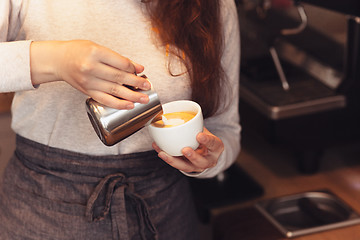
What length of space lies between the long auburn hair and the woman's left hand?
0.37ft

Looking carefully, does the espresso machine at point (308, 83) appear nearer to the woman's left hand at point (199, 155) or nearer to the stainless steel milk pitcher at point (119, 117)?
the woman's left hand at point (199, 155)

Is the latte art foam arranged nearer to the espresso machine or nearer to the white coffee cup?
the white coffee cup

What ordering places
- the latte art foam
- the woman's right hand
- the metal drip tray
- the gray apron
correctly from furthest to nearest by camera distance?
the metal drip tray, the gray apron, the latte art foam, the woman's right hand

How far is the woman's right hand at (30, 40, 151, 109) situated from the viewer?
2.25 feet

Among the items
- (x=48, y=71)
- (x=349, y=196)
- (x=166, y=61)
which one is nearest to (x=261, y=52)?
(x=349, y=196)

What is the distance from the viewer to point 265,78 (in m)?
1.41

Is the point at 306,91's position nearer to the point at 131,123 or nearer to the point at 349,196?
the point at 349,196

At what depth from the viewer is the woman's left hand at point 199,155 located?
818 mm

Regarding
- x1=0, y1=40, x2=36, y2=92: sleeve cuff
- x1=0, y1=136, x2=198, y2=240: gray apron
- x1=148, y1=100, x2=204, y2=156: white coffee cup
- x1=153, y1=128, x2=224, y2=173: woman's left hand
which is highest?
x1=0, y1=40, x2=36, y2=92: sleeve cuff

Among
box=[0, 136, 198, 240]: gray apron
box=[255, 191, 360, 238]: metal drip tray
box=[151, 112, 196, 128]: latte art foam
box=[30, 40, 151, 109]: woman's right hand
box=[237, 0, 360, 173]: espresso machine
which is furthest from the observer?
box=[237, 0, 360, 173]: espresso machine

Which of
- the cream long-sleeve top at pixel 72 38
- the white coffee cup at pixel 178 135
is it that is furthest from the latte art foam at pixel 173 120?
the cream long-sleeve top at pixel 72 38

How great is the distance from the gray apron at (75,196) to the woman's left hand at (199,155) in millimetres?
116

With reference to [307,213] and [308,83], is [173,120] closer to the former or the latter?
[307,213]

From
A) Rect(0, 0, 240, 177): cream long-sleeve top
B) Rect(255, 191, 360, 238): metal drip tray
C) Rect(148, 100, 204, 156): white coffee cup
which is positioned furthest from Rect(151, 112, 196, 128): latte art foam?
Rect(255, 191, 360, 238): metal drip tray
